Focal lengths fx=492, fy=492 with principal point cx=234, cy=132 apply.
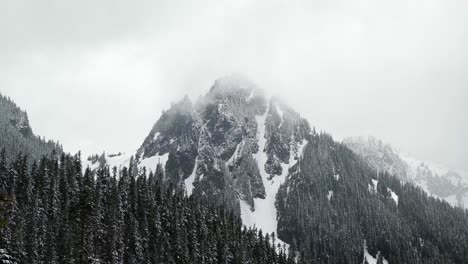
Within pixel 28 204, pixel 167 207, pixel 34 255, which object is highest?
pixel 167 207

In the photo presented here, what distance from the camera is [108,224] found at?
111 metres

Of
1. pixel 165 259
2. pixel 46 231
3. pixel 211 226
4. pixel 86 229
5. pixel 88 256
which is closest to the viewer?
pixel 88 256

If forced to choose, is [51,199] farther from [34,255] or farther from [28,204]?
[34,255]

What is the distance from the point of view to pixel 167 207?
464 feet

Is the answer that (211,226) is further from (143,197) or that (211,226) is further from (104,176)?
(104,176)

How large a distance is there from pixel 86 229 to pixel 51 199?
54.4 feet

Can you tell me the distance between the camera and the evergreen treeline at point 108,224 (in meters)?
93.6

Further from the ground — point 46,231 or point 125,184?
point 125,184

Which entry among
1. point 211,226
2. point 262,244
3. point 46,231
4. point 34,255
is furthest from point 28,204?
point 262,244

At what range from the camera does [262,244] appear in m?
160

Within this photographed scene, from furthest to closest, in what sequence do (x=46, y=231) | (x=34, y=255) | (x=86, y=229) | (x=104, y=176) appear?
(x=104, y=176) < (x=86, y=229) < (x=46, y=231) < (x=34, y=255)

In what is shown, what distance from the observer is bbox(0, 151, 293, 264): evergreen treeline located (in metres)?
93.6

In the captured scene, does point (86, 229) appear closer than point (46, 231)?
No

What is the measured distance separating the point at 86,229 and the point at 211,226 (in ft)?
167
